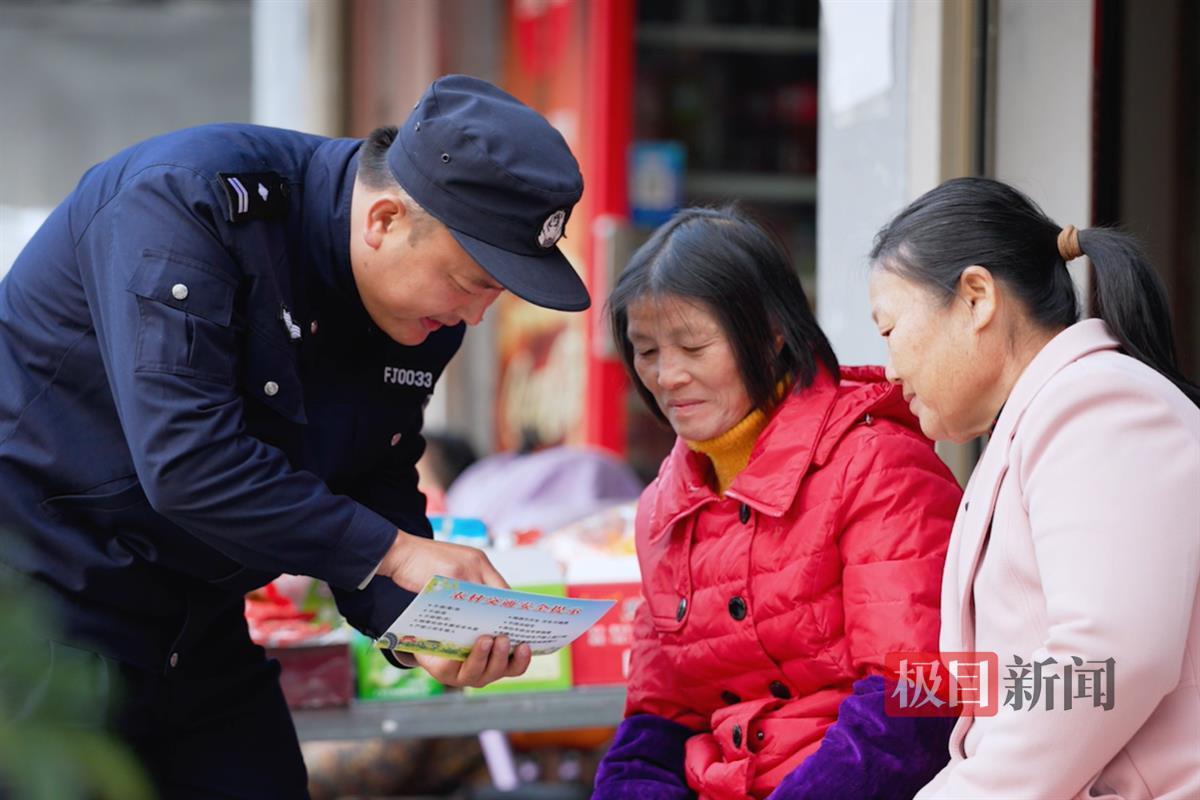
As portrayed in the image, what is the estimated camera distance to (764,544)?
7.02 ft

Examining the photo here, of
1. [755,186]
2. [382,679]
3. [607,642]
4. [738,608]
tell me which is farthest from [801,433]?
[755,186]

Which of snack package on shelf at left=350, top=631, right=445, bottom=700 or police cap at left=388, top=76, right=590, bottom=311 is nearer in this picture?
police cap at left=388, top=76, right=590, bottom=311

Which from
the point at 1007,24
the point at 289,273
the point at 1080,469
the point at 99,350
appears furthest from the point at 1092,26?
the point at 99,350

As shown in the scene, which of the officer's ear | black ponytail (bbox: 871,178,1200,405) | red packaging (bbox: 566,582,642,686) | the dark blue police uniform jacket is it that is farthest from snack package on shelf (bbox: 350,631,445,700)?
black ponytail (bbox: 871,178,1200,405)

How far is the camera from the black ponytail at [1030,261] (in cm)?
182

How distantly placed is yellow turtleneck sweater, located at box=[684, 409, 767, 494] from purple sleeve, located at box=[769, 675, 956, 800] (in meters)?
0.44

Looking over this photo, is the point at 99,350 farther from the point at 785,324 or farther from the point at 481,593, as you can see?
the point at 785,324

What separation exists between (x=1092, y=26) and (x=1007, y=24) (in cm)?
17

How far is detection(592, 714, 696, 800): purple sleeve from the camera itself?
7.21 feet

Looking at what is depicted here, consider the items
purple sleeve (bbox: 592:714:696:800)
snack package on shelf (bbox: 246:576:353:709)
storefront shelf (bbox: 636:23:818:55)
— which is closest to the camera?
purple sleeve (bbox: 592:714:696:800)

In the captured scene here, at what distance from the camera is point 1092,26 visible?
278cm

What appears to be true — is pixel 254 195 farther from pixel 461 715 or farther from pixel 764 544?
pixel 461 715

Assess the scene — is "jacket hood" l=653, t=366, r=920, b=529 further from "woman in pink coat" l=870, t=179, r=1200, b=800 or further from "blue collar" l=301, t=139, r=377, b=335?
"blue collar" l=301, t=139, r=377, b=335

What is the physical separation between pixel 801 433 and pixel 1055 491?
53 cm
